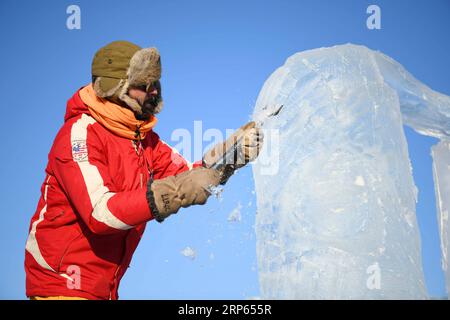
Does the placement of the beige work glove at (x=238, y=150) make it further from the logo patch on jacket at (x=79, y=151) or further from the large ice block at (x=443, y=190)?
the large ice block at (x=443, y=190)

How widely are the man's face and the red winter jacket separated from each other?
0.28 metres

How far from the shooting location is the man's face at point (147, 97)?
4.17 meters

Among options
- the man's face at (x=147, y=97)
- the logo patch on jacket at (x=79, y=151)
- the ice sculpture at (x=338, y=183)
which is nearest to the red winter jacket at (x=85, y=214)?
the logo patch on jacket at (x=79, y=151)

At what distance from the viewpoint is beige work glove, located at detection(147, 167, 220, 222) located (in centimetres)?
355

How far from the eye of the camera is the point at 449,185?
214 inches

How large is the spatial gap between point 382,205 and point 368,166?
1.11 ft

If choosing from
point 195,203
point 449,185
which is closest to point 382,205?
point 449,185

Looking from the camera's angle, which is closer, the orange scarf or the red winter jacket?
the red winter jacket

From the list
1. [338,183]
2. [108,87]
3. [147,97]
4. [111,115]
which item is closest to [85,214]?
[111,115]

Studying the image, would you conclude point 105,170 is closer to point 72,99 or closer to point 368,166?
point 72,99

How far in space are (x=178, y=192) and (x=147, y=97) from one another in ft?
3.14

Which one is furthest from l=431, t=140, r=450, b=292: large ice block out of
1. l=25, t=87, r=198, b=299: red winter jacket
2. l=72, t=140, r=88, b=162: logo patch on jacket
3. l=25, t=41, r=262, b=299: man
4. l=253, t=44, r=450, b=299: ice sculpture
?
l=72, t=140, r=88, b=162: logo patch on jacket

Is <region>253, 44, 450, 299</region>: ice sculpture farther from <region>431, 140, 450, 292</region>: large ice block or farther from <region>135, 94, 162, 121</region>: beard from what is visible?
<region>135, 94, 162, 121</region>: beard

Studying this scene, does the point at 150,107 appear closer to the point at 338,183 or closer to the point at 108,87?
the point at 108,87
